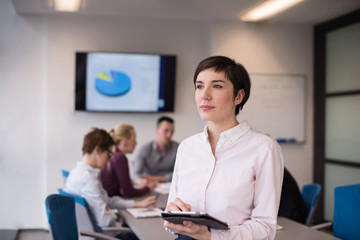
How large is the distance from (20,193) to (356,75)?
487 cm

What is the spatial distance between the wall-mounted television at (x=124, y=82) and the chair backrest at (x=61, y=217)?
3339mm

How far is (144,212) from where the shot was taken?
3.15m

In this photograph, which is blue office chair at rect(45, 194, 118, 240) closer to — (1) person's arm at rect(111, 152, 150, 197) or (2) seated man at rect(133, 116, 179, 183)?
(1) person's arm at rect(111, 152, 150, 197)

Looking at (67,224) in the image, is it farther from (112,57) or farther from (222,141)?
(112,57)

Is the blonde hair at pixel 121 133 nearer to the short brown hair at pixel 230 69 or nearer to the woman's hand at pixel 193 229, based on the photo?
the short brown hair at pixel 230 69

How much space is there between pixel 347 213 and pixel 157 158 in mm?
2651

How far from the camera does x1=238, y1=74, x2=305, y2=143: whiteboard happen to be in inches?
236

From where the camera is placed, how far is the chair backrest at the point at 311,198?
362 centimetres

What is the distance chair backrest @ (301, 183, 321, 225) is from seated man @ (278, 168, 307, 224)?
0.21m

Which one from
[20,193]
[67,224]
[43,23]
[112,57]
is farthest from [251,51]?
[67,224]

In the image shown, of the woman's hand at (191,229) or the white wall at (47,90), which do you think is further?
the white wall at (47,90)

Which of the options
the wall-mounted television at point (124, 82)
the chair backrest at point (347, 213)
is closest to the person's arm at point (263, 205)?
the chair backrest at point (347, 213)

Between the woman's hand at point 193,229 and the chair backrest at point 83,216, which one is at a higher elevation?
the woman's hand at point 193,229

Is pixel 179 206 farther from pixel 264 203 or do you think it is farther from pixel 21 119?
pixel 21 119
